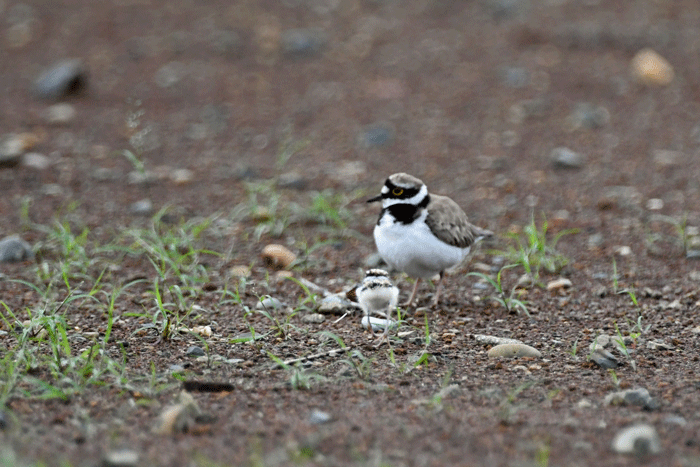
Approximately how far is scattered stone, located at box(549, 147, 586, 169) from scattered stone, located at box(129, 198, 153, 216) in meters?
3.42

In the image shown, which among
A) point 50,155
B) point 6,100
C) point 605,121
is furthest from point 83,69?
point 605,121

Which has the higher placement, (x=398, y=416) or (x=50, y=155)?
(x=398, y=416)

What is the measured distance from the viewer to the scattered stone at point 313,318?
14.8 ft

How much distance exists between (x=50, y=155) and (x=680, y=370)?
5.82m

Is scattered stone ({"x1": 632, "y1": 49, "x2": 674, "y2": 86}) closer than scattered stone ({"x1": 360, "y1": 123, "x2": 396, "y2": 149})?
A: No

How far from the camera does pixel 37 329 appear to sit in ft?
13.4

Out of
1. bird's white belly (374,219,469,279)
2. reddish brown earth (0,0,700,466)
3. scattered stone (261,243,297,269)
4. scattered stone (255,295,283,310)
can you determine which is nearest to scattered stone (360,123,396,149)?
reddish brown earth (0,0,700,466)

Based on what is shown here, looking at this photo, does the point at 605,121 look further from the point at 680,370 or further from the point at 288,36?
the point at 680,370

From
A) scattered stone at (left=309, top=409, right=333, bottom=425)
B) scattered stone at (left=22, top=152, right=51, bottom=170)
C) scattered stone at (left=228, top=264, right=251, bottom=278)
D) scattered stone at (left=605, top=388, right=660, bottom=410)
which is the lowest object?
scattered stone at (left=22, top=152, right=51, bottom=170)

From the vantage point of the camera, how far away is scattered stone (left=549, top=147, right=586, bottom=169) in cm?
738

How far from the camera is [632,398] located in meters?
3.34

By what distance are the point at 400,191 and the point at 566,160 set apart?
3078 millimetres

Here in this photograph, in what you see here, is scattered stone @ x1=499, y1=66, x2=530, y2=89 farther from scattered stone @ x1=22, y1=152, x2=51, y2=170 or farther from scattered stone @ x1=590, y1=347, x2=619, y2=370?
scattered stone @ x1=590, y1=347, x2=619, y2=370

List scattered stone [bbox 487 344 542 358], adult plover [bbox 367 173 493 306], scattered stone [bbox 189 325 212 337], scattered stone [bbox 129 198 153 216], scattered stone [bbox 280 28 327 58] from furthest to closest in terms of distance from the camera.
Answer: scattered stone [bbox 280 28 327 58]
scattered stone [bbox 129 198 153 216]
adult plover [bbox 367 173 493 306]
scattered stone [bbox 189 325 212 337]
scattered stone [bbox 487 344 542 358]
